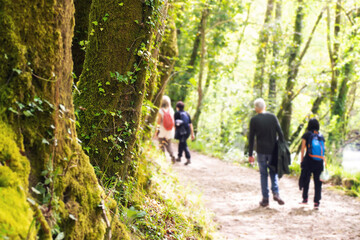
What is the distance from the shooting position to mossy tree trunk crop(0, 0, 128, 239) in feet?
7.77

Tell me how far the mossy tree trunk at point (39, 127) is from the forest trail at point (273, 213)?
4.11 meters

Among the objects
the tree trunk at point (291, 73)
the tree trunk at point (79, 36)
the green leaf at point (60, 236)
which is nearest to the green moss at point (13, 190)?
the green leaf at point (60, 236)

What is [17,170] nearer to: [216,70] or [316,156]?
[316,156]

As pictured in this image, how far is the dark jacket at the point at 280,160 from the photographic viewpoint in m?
8.17

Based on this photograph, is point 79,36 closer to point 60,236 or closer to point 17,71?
point 17,71

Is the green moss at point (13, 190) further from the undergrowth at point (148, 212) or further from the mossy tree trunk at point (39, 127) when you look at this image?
the undergrowth at point (148, 212)

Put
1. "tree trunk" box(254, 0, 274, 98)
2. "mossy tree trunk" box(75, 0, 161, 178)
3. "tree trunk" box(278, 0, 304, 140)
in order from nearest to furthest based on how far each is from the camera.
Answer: "mossy tree trunk" box(75, 0, 161, 178), "tree trunk" box(278, 0, 304, 140), "tree trunk" box(254, 0, 274, 98)

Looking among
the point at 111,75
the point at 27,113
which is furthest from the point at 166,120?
the point at 27,113

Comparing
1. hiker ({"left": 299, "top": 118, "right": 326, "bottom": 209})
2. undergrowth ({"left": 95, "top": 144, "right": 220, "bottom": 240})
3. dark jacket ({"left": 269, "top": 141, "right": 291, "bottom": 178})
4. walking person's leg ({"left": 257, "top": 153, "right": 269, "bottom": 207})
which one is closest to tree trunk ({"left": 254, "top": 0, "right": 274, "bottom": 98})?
hiker ({"left": 299, "top": 118, "right": 326, "bottom": 209})

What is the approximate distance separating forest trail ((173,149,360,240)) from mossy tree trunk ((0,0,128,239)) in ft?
13.5

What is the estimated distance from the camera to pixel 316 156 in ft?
26.9

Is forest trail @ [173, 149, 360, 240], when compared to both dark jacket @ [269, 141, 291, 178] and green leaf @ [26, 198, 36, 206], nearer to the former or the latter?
dark jacket @ [269, 141, 291, 178]

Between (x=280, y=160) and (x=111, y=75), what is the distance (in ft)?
16.7

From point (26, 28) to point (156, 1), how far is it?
2.47m
